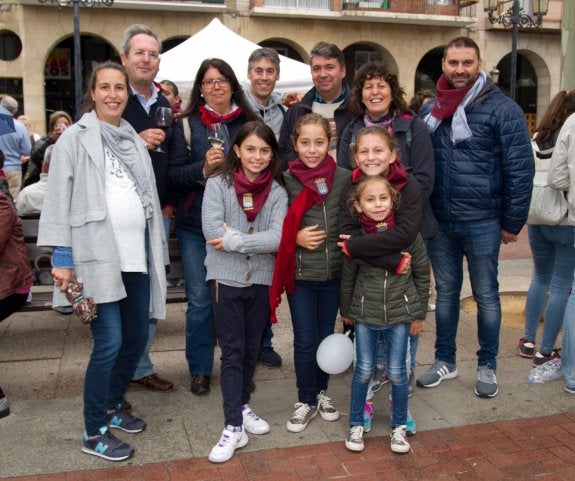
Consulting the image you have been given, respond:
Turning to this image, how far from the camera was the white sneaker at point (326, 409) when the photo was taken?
404 centimetres

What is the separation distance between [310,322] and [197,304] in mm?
898

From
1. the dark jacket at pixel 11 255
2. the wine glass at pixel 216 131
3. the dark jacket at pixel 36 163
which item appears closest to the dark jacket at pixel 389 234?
the wine glass at pixel 216 131

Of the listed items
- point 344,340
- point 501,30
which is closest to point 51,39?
point 501,30

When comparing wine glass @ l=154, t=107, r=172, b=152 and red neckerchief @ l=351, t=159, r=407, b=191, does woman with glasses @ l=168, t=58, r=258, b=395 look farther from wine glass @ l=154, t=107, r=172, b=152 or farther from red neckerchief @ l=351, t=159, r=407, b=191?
red neckerchief @ l=351, t=159, r=407, b=191

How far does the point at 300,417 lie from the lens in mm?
3920

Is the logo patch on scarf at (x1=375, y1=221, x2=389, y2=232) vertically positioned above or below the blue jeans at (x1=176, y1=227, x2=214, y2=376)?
above

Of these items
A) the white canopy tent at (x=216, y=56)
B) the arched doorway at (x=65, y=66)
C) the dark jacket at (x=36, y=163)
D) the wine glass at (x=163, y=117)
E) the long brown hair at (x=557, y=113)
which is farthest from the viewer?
the arched doorway at (x=65, y=66)

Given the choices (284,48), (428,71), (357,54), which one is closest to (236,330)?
(284,48)

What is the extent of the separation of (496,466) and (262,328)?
1496mm

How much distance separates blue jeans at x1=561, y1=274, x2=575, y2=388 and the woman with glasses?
2.48m

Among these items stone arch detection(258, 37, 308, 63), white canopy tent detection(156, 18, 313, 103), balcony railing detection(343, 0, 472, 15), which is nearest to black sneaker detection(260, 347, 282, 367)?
white canopy tent detection(156, 18, 313, 103)

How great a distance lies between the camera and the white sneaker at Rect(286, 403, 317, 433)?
389 cm

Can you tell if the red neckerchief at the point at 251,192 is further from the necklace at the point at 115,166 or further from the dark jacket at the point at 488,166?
the dark jacket at the point at 488,166

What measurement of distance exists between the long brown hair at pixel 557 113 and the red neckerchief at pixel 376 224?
2082 millimetres
